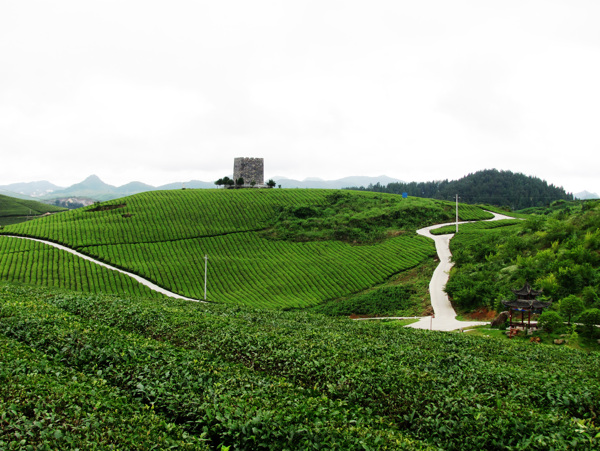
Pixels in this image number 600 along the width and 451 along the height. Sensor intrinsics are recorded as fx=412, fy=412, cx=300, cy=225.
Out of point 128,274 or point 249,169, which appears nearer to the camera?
point 128,274

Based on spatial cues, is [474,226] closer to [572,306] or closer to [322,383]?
[572,306]

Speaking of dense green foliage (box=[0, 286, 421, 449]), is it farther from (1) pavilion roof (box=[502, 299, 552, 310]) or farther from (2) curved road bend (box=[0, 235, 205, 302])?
(2) curved road bend (box=[0, 235, 205, 302])

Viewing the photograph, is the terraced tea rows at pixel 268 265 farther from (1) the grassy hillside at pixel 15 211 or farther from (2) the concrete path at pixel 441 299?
(1) the grassy hillside at pixel 15 211

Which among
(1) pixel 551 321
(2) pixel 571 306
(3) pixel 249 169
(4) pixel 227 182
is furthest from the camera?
(3) pixel 249 169

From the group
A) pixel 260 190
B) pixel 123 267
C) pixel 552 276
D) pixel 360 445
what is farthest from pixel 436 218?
pixel 360 445

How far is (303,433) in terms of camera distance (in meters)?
6.69

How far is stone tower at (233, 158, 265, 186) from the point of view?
310 ft

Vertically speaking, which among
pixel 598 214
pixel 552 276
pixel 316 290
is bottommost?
pixel 316 290

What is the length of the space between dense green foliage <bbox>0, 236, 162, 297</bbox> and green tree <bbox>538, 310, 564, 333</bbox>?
30.3 meters

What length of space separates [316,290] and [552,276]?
22087mm

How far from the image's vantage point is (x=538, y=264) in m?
31.8

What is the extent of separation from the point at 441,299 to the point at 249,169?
216 feet

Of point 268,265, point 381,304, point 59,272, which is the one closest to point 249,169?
point 268,265

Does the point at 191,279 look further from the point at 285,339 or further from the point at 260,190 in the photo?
the point at 260,190
